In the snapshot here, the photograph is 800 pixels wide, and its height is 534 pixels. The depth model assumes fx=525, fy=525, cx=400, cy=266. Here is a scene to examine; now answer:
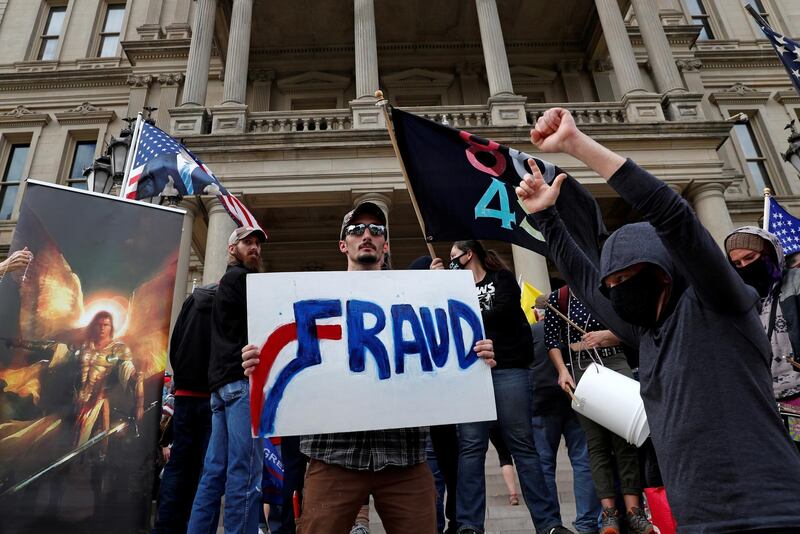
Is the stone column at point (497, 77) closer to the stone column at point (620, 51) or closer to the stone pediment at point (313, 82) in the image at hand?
the stone column at point (620, 51)

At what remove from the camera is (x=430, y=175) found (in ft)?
14.0

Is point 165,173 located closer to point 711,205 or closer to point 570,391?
point 570,391

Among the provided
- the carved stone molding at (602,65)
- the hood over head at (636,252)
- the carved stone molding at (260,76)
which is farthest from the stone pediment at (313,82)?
the hood over head at (636,252)

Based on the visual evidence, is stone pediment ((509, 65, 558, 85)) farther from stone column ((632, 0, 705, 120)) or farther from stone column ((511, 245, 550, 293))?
stone column ((511, 245, 550, 293))

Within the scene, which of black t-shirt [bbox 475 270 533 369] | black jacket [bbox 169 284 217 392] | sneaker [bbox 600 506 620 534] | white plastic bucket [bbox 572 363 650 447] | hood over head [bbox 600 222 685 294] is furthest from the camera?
black jacket [bbox 169 284 217 392]

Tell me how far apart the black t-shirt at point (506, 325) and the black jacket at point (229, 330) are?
1838 millimetres

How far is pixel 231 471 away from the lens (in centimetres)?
354

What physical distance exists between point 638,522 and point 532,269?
318 inches

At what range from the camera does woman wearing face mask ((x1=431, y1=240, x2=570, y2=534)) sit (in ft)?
12.4

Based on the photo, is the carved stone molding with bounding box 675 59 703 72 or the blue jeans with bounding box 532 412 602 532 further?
the carved stone molding with bounding box 675 59 703 72

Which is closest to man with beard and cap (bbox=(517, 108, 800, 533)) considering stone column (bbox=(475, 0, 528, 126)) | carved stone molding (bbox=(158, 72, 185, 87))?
stone column (bbox=(475, 0, 528, 126))

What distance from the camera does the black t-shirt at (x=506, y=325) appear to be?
4105 millimetres

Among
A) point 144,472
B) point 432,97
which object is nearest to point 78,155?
point 432,97

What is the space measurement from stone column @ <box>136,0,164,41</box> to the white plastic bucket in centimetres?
2104
